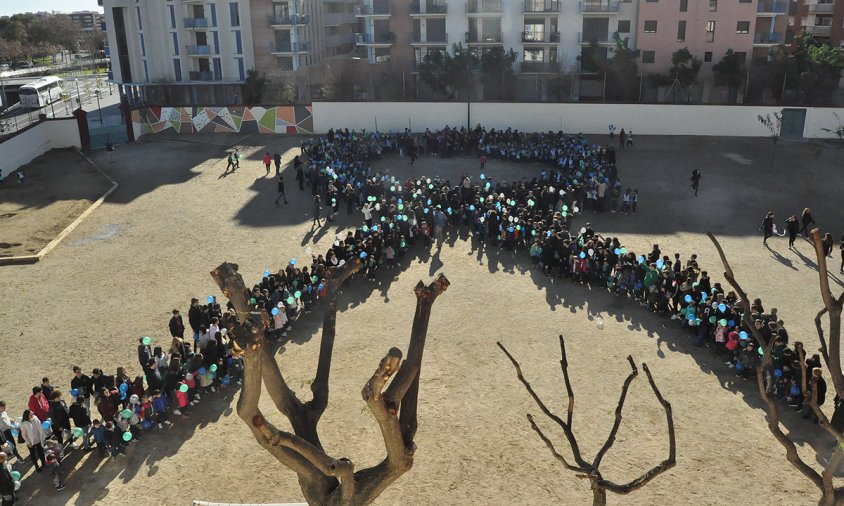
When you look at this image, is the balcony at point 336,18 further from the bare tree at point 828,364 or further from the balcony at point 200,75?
the bare tree at point 828,364

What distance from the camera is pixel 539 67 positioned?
160ft

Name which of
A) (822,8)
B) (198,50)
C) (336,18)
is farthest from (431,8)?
(822,8)

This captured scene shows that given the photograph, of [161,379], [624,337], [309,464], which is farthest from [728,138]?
[309,464]

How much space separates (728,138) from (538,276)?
2307 cm

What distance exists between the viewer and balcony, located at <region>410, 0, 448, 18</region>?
161 feet

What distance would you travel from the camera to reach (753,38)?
46719mm

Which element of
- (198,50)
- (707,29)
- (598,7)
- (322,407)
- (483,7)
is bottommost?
(322,407)

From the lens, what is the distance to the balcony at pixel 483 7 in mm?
48312

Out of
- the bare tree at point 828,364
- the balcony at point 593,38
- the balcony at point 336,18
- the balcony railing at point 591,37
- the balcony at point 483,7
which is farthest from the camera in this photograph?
the balcony at point 336,18

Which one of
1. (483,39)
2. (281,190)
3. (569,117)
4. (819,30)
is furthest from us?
(819,30)

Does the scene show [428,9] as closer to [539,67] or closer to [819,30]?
[539,67]

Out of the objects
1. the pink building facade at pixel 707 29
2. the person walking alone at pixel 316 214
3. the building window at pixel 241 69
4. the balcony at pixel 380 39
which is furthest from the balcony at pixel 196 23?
the person walking alone at pixel 316 214

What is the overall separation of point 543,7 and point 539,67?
404 centimetres

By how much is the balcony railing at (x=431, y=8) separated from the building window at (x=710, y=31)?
1787 centimetres
